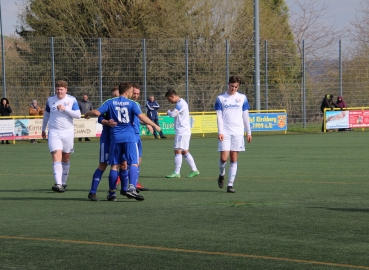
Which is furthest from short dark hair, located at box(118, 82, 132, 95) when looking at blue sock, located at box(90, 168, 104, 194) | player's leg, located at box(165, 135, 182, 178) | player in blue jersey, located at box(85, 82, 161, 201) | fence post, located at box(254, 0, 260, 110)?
fence post, located at box(254, 0, 260, 110)

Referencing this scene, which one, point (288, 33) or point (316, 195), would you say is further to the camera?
point (288, 33)

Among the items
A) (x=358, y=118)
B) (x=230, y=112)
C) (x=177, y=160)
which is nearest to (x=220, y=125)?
(x=230, y=112)

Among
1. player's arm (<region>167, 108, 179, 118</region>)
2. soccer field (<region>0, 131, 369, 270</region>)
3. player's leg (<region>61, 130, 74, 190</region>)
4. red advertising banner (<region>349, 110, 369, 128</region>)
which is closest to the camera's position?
soccer field (<region>0, 131, 369, 270</region>)

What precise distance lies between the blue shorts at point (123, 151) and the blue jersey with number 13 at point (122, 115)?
0.08 meters

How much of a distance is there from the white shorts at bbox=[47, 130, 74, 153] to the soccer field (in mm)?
790

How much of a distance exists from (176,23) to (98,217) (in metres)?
38.9

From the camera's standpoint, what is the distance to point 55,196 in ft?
42.7

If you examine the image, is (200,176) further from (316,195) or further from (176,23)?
(176,23)

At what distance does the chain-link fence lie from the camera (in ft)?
116

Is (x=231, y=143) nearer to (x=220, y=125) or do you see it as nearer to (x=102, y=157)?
(x=220, y=125)

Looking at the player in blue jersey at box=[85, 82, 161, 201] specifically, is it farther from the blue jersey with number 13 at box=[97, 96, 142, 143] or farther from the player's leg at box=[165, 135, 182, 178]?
the player's leg at box=[165, 135, 182, 178]

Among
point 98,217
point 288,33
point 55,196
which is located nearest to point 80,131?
point 55,196

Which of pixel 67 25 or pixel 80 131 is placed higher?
pixel 67 25

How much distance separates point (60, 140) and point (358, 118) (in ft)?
89.6
